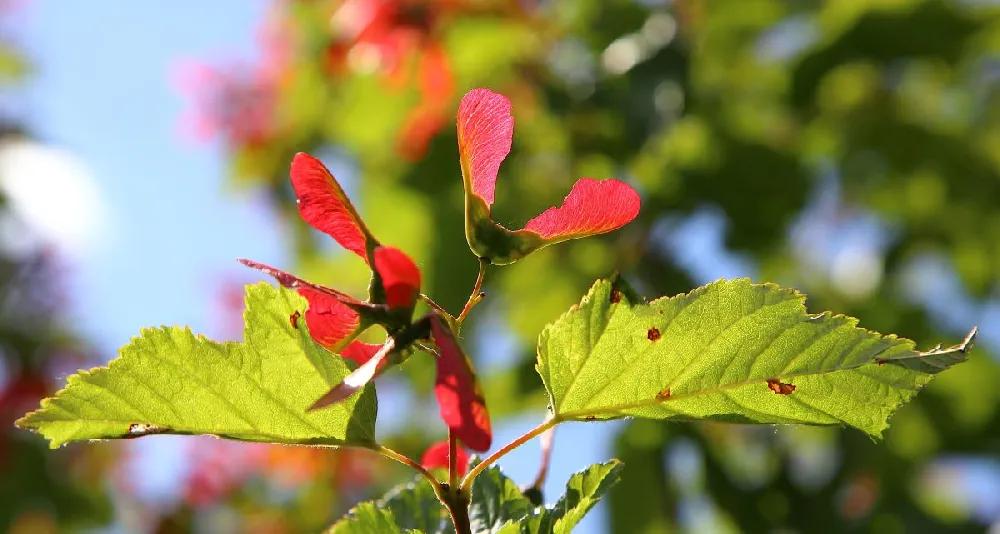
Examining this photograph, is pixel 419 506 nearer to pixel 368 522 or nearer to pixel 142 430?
pixel 368 522

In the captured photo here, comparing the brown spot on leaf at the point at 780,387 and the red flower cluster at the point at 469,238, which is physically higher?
the red flower cluster at the point at 469,238

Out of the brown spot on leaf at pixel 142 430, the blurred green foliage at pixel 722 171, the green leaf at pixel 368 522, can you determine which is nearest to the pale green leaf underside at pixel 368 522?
the green leaf at pixel 368 522

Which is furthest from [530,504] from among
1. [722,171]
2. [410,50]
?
[410,50]

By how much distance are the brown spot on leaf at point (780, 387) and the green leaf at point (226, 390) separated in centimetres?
19

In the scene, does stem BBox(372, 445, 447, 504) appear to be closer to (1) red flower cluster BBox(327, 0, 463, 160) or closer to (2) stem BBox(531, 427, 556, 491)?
(2) stem BBox(531, 427, 556, 491)

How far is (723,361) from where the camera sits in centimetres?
45

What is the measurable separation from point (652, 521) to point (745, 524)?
18 cm

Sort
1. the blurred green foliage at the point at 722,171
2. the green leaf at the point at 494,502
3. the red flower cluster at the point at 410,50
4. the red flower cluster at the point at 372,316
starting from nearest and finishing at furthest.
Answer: the red flower cluster at the point at 372,316, the green leaf at the point at 494,502, the blurred green foliage at the point at 722,171, the red flower cluster at the point at 410,50

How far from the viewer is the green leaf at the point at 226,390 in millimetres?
440

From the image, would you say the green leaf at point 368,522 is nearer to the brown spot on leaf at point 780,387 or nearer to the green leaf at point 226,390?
the green leaf at point 226,390

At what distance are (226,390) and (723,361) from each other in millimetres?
239

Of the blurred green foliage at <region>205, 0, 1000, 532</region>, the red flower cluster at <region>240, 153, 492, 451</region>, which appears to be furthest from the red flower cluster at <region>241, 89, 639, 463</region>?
the blurred green foliage at <region>205, 0, 1000, 532</region>

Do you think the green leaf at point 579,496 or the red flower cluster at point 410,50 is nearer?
the green leaf at point 579,496

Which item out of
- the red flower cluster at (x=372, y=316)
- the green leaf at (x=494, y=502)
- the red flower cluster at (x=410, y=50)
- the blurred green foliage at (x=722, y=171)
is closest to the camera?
the red flower cluster at (x=372, y=316)
